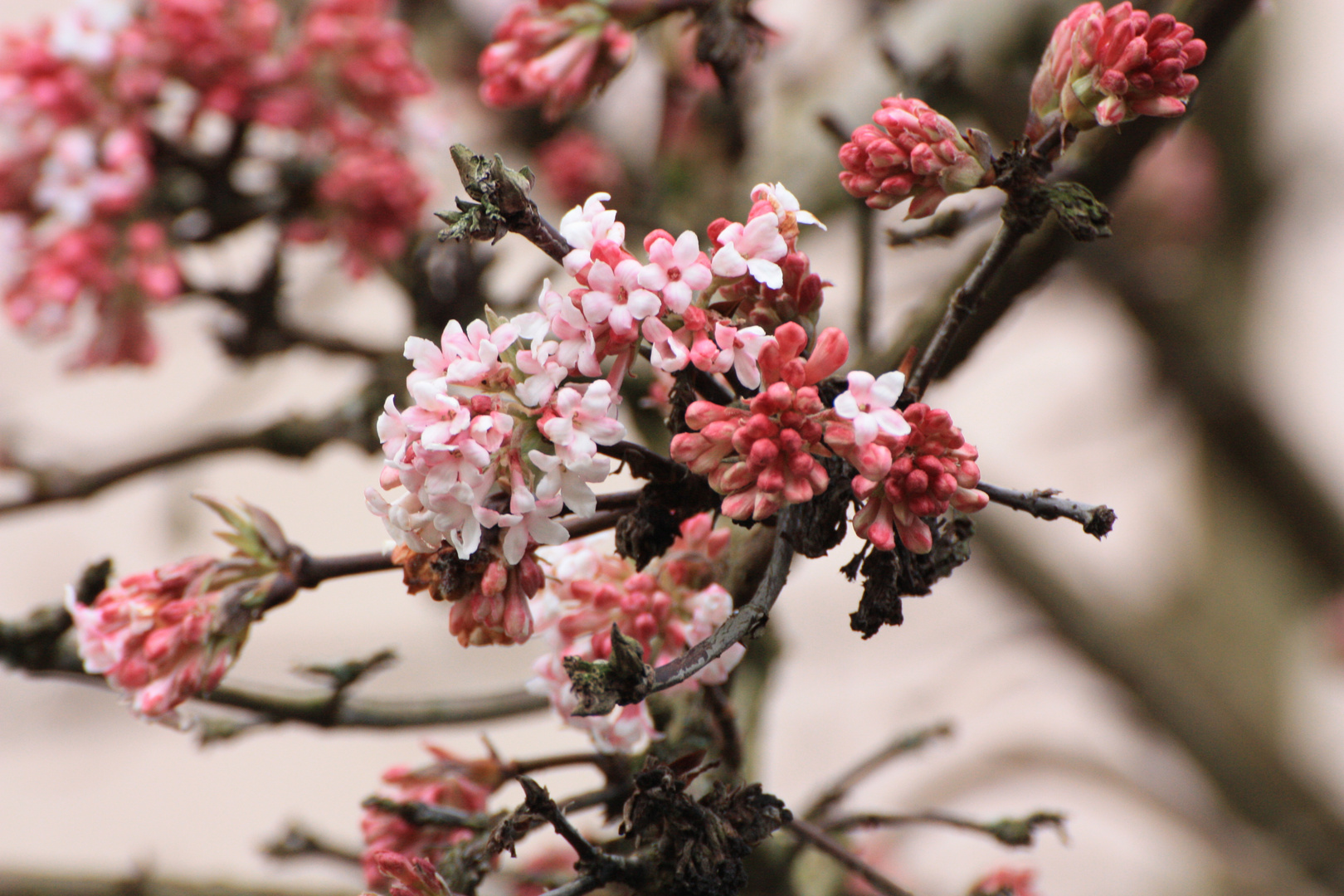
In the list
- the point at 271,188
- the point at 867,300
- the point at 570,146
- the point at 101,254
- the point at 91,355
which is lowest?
the point at 91,355

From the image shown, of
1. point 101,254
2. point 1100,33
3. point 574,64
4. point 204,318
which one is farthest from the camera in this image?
point 204,318

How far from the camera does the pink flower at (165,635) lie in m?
0.65

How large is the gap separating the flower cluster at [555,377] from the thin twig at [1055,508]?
116mm

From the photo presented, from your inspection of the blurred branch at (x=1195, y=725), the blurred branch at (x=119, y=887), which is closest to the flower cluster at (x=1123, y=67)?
the blurred branch at (x=119, y=887)

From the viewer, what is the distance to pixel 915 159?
0.53 meters

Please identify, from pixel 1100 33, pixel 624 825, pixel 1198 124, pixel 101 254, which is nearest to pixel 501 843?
pixel 624 825

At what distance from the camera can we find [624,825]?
541 millimetres

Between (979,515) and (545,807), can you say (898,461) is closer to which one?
(545,807)

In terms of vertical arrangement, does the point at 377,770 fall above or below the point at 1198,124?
below

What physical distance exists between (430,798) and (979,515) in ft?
5.12

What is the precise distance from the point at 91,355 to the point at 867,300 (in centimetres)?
96

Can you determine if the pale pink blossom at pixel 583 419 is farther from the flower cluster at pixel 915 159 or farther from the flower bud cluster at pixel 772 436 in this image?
the flower cluster at pixel 915 159

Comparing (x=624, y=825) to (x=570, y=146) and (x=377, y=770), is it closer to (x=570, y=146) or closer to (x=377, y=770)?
(x=570, y=146)

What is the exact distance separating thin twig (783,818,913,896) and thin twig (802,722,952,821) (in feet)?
0.40
